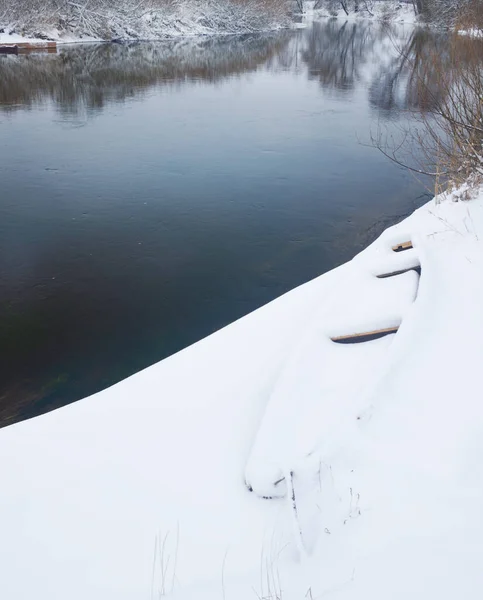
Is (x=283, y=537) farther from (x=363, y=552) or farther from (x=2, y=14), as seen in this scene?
(x=2, y=14)

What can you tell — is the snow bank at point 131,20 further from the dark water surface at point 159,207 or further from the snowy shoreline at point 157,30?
the dark water surface at point 159,207

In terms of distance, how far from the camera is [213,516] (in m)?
2.13

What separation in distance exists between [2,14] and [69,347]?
20.0 metres

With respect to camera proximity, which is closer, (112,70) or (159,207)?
(159,207)

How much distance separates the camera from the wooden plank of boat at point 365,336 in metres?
3.05

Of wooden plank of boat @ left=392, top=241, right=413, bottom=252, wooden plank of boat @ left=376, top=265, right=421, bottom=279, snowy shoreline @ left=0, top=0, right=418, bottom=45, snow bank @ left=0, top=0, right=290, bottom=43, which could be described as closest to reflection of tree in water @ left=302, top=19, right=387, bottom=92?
snowy shoreline @ left=0, top=0, right=418, bottom=45

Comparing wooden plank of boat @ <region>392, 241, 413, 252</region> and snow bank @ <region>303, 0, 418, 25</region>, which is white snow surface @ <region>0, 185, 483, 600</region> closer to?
wooden plank of boat @ <region>392, 241, 413, 252</region>

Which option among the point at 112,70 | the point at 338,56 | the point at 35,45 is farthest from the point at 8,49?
the point at 338,56

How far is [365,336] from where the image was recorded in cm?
307

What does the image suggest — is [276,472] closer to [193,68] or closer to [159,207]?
[159,207]

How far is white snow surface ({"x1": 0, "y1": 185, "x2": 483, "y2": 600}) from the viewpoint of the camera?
1812 millimetres

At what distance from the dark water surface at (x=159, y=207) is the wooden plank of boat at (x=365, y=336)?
129cm

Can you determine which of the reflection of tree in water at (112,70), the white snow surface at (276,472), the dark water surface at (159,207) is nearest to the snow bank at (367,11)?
the reflection of tree in water at (112,70)

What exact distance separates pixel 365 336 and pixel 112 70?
1386cm
